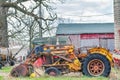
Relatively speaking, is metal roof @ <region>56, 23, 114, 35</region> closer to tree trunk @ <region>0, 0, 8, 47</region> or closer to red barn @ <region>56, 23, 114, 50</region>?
red barn @ <region>56, 23, 114, 50</region>

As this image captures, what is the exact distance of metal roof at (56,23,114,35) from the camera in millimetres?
56763

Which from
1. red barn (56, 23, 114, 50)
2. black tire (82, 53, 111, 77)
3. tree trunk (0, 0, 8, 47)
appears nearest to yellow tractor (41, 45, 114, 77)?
black tire (82, 53, 111, 77)

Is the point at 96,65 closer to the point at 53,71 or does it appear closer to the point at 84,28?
the point at 53,71

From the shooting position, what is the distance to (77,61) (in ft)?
64.7

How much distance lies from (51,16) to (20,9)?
3384 mm

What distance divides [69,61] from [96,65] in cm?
135

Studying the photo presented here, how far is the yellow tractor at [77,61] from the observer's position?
19.1 meters

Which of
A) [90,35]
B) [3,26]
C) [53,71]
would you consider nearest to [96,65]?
[53,71]

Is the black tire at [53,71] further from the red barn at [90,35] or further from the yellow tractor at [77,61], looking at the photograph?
the red barn at [90,35]

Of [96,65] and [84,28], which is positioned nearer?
[96,65]

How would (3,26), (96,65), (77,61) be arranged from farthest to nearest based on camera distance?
1. (3,26)
2. (77,61)
3. (96,65)

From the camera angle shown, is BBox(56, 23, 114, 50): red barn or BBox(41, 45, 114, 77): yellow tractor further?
BBox(56, 23, 114, 50): red barn

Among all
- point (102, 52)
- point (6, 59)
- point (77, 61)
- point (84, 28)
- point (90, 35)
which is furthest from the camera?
point (84, 28)

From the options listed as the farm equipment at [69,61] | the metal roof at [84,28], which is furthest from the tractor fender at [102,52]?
the metal roof at [84,28]
